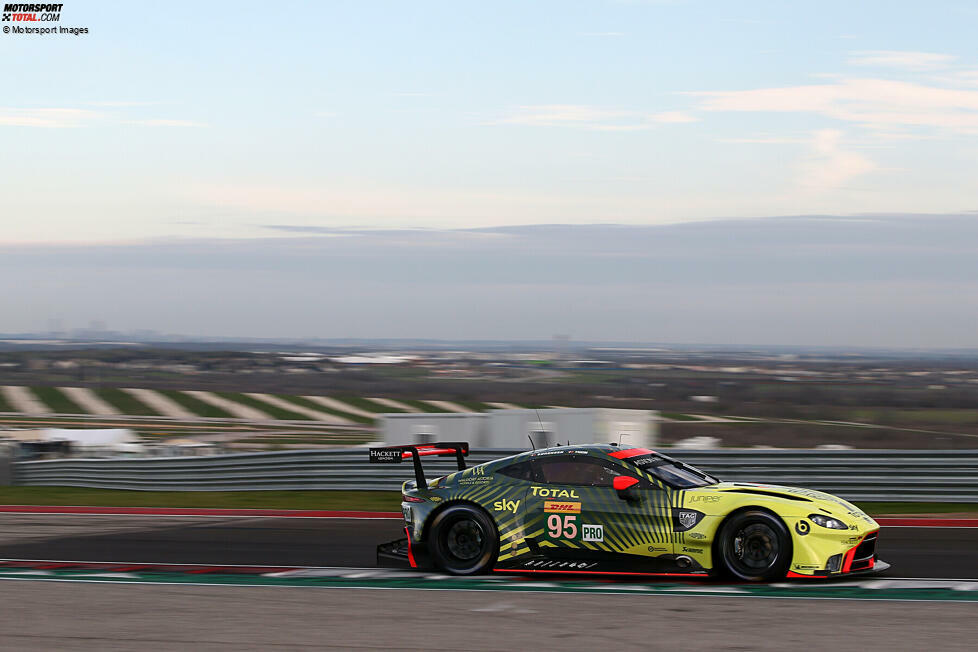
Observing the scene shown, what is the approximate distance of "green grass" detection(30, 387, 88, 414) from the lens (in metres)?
61.6

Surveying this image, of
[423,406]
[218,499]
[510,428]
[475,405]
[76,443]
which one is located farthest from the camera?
[423,406]

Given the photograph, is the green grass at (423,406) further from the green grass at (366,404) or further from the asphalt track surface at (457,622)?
the asphalt track surface at (457,622)

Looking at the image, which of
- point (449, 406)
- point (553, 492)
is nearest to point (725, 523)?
point (553, 492)

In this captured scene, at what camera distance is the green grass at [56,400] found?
202 feet

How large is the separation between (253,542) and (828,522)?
641 cm

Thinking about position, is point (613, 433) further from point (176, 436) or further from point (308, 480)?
point (176, 436)

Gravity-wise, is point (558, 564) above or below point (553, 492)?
below

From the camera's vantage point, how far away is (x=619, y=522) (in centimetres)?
886

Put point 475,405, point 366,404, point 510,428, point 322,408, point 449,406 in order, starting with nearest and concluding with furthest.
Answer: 1. point 510,428
2. point 449,406
3. point 475,405
4. point 322,408
5. point 366,404

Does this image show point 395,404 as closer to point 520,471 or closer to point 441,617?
point 520,471

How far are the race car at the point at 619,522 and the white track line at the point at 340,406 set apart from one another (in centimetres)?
4607

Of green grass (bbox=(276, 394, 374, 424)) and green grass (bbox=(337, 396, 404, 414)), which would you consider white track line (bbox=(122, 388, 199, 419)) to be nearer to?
green grass (bbox=(276, 394, 374, 424))

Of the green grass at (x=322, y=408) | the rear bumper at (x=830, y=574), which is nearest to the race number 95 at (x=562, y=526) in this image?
the rear bumper at (x=830, y=574)

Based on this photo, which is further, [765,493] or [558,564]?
[558,564]
